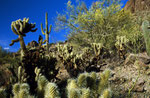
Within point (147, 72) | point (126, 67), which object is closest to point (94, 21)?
point (126, 67)

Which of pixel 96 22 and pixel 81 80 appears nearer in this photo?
pixel 81 80

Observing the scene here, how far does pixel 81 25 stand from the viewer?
1060 centimetres

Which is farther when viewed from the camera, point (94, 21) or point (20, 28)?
point (94, 21)

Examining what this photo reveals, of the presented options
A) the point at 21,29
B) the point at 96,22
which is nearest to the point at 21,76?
the point at 21,29

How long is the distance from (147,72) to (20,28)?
3590 mm

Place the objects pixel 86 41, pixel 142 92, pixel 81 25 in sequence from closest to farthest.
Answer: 1. pixel 142 92
2. pixel 86 41
3. pixel 81 25

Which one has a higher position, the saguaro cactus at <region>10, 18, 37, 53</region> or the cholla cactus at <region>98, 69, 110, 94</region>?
the saguaro cactus at <region>10, 18, 37, 53</region>

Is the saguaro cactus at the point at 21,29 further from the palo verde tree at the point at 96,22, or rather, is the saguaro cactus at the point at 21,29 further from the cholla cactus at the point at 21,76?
the palo verde tree at the point at 96,22

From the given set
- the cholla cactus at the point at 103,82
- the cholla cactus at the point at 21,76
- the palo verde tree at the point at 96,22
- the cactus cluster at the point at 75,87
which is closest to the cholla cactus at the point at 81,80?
the cactus cluster at the point at 75,87

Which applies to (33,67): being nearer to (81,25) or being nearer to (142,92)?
(142,92)

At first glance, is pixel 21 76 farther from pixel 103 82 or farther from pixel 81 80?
pixel 103 82

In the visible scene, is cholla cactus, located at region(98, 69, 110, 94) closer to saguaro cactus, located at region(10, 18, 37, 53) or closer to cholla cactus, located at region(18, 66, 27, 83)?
cholla cactus, located at region(18, 66, 27, 83)

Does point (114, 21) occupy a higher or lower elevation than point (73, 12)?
lower

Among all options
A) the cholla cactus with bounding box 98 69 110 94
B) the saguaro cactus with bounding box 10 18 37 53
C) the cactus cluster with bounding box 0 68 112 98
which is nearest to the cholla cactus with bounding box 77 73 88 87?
the cactus cluster with bounding box 0 68 112 98
